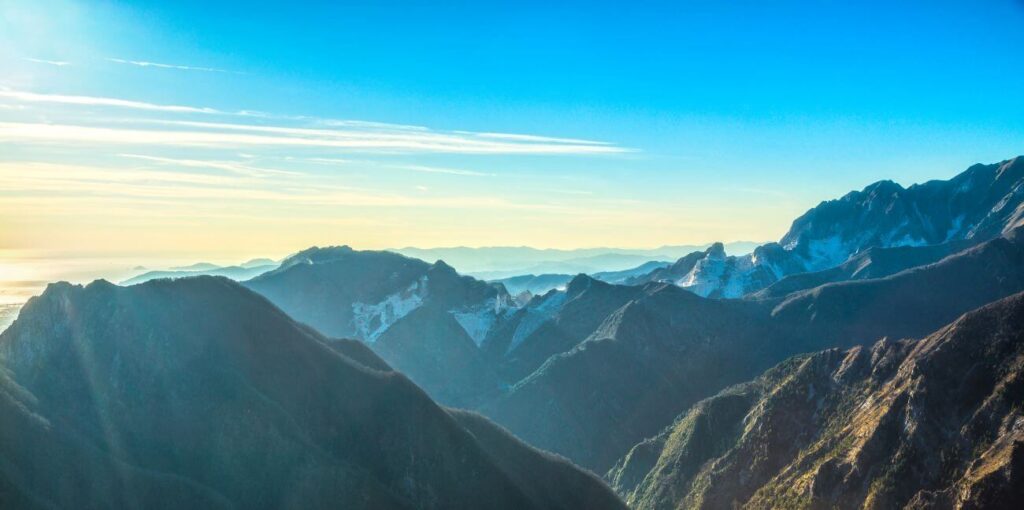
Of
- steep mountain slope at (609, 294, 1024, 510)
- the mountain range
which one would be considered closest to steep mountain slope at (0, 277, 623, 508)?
the mountain range

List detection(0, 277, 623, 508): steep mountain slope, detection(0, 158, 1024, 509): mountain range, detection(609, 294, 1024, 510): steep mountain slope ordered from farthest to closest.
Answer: detection(609, 294, 1024, 510): steep mountain slope, detection(0, 158, 1024, 509): mountain range, detection(0, 277, 623, 508): steep mountain slope

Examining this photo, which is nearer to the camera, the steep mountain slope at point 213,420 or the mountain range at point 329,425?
the steep mountain slope at point 213,420

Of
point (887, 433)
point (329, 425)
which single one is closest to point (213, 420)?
point (329, 425)

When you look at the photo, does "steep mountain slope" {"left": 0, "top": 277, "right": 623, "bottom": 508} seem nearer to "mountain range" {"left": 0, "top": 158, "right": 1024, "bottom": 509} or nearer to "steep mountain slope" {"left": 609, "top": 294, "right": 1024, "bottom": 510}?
"mountain range" {"left": 0, "top": 158, "right": 1024, "bottom": 509}

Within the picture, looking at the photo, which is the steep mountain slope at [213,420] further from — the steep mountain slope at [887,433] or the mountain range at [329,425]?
the steep mountain slope at [887,433]

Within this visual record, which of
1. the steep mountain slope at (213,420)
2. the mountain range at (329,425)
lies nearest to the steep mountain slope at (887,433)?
the mountain range at (329,425)

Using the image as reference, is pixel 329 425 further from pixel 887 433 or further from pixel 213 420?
pixel 887 433

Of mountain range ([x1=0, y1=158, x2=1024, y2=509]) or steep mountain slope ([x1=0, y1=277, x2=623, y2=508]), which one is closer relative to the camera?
steep mountain slope ([x1=0, y1=277, x2=623, y2=508])
